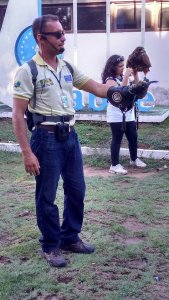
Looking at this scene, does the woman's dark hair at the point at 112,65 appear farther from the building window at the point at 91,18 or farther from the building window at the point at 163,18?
the building window at the point at 91,18

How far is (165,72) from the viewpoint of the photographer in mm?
12492

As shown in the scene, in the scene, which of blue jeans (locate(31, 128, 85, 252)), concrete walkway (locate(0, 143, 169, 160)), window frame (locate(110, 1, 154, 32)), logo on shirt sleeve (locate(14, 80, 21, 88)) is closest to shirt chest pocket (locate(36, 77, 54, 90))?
logo on shirt sleeve (locate(14, 80, 21, 88))

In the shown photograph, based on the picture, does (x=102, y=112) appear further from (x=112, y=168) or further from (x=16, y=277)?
(x=16, y=277)

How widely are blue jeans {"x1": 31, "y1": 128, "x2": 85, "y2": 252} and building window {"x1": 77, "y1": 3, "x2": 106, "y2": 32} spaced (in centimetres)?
930

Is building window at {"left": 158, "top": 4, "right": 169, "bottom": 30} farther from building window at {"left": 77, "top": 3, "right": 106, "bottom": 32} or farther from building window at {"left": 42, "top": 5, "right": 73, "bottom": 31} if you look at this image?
building window at {"left": 42, "top": 5, "right": 73, "bottom": 31}

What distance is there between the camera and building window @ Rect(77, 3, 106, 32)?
12.8m

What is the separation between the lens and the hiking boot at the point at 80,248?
420 cm

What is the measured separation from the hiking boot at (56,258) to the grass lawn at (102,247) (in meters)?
0.05

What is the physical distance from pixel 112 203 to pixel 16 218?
43.8 inches

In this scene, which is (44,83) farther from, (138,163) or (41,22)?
(138,163)

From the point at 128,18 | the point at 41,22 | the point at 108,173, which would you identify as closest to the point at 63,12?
the point at 128,18

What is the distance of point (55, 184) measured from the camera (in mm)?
3924

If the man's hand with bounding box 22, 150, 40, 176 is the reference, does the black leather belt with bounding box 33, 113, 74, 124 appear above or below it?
above

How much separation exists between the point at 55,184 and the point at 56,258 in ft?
1.93
